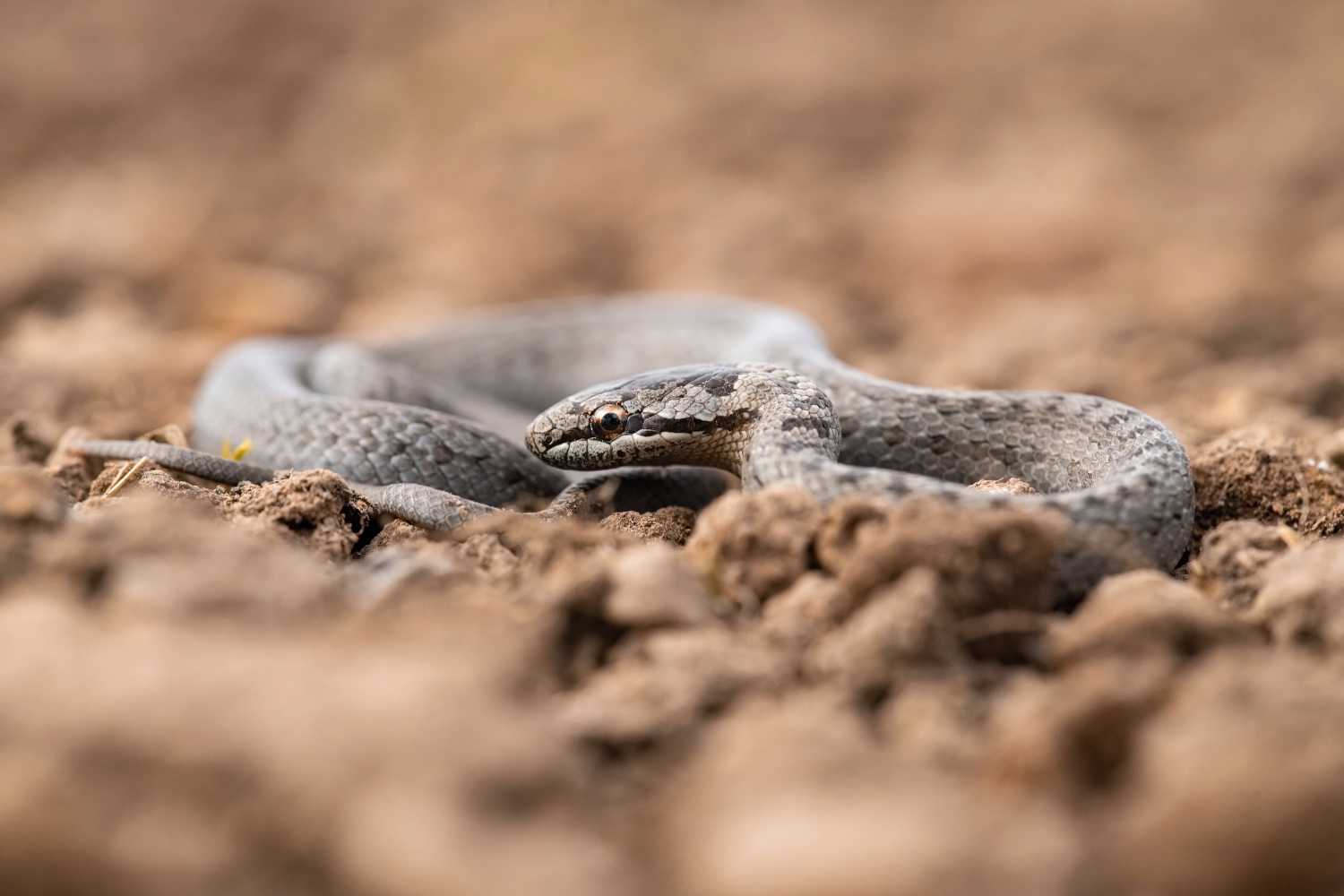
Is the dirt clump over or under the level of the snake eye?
under

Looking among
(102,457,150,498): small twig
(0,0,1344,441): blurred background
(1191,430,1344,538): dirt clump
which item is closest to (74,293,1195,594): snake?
(102,457,150,498): small twig

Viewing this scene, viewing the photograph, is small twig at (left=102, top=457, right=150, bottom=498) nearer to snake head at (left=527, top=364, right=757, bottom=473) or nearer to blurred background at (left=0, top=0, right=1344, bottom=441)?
snake head at (left=527, top=364, right=757, bottom=473)

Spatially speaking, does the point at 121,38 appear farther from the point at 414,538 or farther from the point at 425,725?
the point at 425,725

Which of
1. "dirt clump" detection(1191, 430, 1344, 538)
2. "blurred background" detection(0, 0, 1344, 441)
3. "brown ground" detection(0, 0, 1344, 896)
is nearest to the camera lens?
Answer: "brown ground" detection(0, 0, 1344, 896)

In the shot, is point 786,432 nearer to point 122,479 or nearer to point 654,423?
point 654,423

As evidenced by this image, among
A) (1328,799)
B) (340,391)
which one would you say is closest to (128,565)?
(1328,799)

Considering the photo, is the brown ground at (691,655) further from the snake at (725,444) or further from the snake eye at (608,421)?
the snake eye at (608,421)
